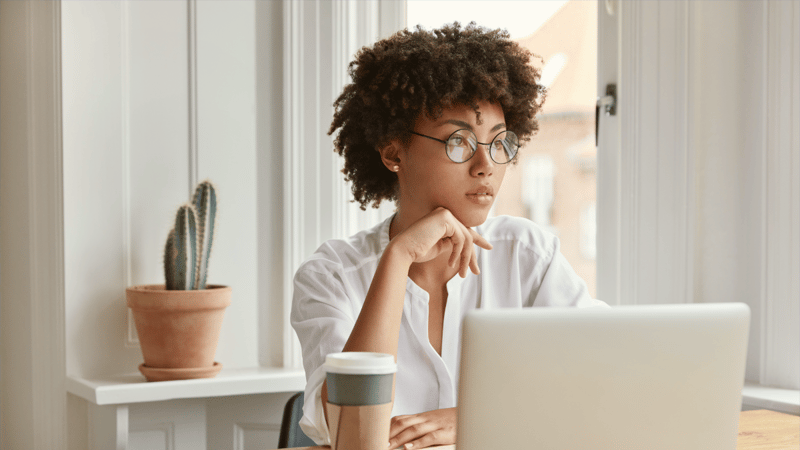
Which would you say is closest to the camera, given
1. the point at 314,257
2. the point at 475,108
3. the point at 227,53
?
the point at 475,108

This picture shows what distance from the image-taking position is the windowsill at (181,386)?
6.15ft

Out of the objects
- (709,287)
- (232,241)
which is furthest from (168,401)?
(709,287)

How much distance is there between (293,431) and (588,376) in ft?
3.35

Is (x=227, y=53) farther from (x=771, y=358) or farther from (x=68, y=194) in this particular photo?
(x=771, y=358)

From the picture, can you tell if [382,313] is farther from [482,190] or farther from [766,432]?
[766,432]

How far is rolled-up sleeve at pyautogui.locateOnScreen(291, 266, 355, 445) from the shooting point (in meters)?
1.19

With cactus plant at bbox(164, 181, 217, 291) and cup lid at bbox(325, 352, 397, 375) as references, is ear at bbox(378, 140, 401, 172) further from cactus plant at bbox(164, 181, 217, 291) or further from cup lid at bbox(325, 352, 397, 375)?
cup lid at bbox(325, 352, 397, 375)

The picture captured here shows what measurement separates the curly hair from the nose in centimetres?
7

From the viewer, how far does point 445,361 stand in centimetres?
150

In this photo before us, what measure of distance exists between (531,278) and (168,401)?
1.12 metres

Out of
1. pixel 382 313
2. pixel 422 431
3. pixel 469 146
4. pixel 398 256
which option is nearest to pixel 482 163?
pixel 469 146

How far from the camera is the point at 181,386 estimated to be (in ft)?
6.32

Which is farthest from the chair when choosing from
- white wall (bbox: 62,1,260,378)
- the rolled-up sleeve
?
white wall (bbox: 62,1,260,378)

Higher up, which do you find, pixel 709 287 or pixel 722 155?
pixel 722 155
